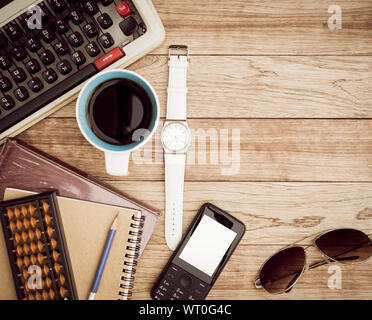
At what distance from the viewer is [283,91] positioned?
2.03ft

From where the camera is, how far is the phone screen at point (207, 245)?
2.02 feet

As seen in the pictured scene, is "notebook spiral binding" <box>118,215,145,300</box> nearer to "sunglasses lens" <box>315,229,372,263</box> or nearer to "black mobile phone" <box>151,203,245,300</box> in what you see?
"black mobile phone" <box>151,203,245,300</box>

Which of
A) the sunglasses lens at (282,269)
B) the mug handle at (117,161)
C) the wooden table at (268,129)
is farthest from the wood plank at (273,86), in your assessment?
the sunglasses lens at (282,269)

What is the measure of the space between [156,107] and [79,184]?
203mm

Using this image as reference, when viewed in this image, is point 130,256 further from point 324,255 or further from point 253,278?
point 324,255

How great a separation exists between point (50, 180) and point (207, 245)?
11.8 inches

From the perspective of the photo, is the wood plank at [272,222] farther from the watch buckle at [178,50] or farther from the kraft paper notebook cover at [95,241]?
the watch buckle at [178,50]

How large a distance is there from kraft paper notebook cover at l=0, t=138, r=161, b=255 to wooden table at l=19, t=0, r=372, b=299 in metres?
0.03

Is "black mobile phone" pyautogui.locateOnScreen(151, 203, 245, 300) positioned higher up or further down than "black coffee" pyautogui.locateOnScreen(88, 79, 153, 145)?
further down

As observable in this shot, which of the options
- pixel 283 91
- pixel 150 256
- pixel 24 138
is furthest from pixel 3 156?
pixel 283 91

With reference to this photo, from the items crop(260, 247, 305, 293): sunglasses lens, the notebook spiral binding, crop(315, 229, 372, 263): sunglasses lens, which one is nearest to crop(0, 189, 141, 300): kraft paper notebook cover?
the notebook spiral binding

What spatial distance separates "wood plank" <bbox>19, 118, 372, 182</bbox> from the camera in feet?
2.02

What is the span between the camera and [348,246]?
0.62 meters

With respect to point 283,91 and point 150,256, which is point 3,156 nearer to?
point 150,256
